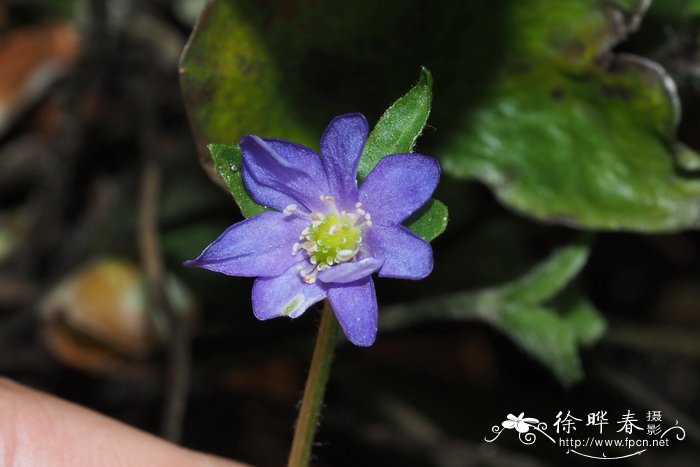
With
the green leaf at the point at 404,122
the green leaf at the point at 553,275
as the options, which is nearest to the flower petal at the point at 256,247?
the green leaf at the point at 404,122

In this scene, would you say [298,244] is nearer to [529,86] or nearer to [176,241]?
[529,86]

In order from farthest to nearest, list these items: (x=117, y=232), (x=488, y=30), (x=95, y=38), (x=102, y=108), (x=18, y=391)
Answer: (x=102, y=108) → (x=117, y=232) → (x=95, y=38) → (x=488, y=30) → (x=18, y=391)

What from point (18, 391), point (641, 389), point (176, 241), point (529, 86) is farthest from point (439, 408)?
point (18, 391)

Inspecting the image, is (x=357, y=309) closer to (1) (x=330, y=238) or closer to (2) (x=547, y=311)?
(1) (x=330, y=238)

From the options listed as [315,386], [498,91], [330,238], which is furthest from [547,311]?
[315,386]

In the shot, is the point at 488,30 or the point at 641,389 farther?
the point at 641,389

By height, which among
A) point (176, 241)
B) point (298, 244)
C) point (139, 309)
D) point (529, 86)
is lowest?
point (139, 309)

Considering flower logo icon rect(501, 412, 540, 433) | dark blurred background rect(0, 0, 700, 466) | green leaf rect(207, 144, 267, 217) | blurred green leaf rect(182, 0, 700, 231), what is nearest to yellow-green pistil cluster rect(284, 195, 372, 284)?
green leaf rect(207, 144, 267, 217)
